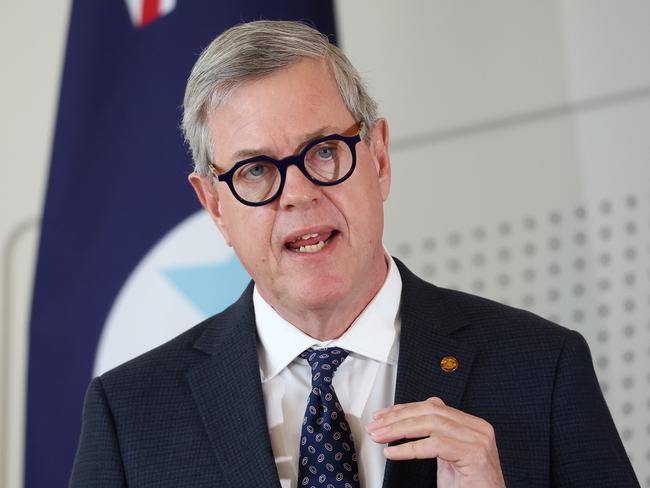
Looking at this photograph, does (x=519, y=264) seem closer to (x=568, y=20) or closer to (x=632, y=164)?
(x=632, y=164)

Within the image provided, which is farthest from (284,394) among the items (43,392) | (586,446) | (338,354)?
(43,392)

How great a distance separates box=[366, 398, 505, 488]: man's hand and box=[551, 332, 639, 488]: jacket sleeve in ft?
0.76

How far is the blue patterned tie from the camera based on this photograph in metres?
1.75

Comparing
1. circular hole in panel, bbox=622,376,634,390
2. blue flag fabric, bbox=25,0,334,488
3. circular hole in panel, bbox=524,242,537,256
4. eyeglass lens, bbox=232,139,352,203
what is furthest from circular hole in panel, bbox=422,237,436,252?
eyeglass lens, bbox=232,139,352,203

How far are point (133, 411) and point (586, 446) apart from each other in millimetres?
859

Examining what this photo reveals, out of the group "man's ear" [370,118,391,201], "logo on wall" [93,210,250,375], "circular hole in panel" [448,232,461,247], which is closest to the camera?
"man's ear" [370,118,391,201]

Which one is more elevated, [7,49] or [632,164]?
[7,49]

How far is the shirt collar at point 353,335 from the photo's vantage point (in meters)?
1.89

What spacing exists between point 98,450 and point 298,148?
0.70 meters

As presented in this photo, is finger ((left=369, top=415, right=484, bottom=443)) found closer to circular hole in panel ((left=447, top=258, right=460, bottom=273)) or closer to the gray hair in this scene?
the gray hair

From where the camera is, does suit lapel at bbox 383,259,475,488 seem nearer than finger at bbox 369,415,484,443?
No

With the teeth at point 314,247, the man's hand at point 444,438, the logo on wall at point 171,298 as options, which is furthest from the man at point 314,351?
the logo on wall at point 171,298

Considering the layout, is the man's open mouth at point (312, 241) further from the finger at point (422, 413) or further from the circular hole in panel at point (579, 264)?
the circular hole in panel at point (579, 264)

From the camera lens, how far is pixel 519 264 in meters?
3.57
